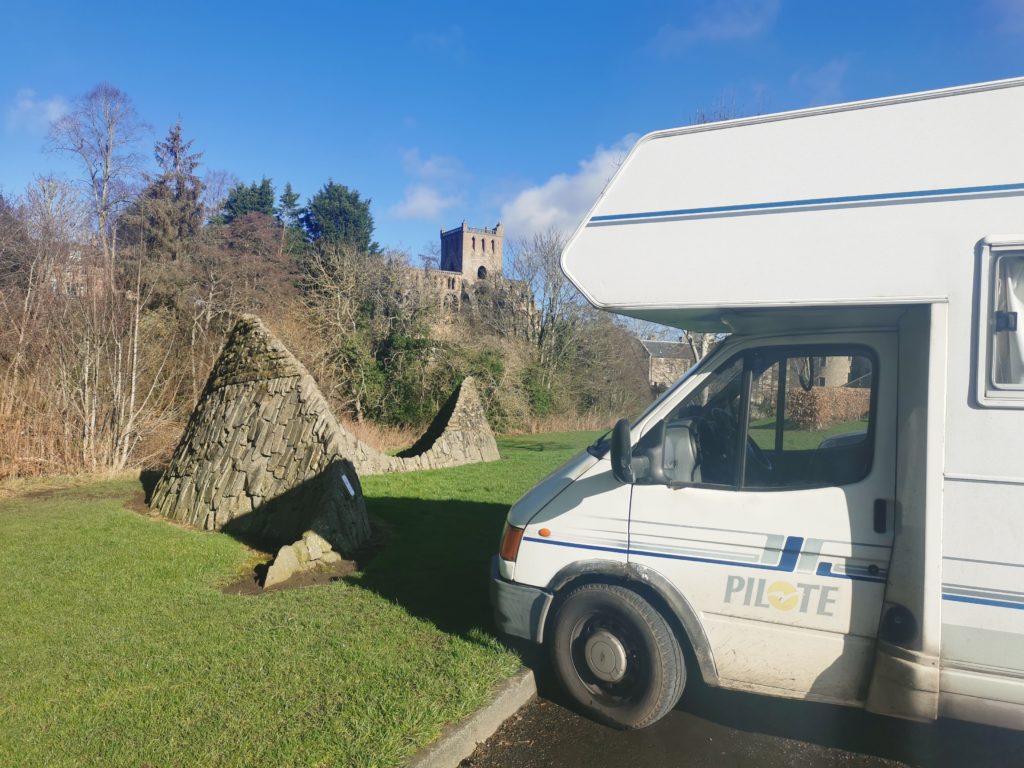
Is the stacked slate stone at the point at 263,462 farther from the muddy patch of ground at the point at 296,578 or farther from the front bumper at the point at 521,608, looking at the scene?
the front bumper at the point at 521,608

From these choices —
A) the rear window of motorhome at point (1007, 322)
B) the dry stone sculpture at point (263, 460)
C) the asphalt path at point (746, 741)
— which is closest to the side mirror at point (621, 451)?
the asphalt path at point (746, 741)

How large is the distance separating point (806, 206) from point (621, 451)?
1662 millimetres

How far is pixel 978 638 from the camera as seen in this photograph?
319cm

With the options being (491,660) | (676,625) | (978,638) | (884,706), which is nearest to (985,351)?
(978,638)

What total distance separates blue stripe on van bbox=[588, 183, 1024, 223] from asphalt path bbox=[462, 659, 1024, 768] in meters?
3.01

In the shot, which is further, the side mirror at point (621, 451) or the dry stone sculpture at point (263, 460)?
the dry stone sculpture at point (263, 460)

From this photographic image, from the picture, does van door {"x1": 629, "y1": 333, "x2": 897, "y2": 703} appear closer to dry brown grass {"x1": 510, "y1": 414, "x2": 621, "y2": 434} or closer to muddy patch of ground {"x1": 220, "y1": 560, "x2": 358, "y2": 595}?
muddy patch of ground {"x1": 220, "y1": 560, "x2": 358, "y2": 595}

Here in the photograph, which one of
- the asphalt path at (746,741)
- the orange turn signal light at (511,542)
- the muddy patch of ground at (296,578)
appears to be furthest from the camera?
the muddy patch of ground at (296,578)

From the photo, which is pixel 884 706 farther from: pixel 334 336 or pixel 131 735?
pixel 334 336

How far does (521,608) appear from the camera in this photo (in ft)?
14.4

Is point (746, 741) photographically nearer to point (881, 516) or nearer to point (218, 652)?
point (881, 516)

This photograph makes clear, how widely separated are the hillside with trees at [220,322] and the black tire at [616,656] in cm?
1075

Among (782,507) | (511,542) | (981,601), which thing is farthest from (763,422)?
(511,542)

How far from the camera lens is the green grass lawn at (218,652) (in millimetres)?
3582
